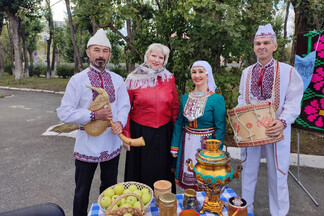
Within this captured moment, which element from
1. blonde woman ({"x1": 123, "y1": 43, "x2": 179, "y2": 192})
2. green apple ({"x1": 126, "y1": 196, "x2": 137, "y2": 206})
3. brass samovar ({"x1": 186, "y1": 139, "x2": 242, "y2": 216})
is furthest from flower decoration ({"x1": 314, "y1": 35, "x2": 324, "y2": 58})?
green apple ({"x1": 126, "y1": 196, "x2": 137, "y2": 206})

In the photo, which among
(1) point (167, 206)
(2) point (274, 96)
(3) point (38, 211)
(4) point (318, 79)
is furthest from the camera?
(4) point (318, 79)

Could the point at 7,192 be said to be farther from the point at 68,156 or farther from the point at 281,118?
the point at 281,118

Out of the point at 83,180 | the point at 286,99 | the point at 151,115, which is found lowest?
the point at 83,180

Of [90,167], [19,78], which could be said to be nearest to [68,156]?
[90,167]

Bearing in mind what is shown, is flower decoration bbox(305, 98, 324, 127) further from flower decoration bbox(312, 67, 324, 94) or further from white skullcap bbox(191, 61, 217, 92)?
white skullcap bbox(191, 61, 217, 92)

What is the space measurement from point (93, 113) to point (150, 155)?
1.02 m

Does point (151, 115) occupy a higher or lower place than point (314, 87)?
lower

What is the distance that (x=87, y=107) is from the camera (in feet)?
8.14

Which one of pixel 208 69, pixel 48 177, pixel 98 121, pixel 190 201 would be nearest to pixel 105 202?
pixel 190 201

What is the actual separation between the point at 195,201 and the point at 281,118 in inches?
54.3

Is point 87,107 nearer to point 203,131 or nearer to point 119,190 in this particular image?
point 119,190

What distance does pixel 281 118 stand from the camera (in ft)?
8.25

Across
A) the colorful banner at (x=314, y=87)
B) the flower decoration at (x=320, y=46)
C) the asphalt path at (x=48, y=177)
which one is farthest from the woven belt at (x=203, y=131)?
the flower decoration at (x=320, y=46)

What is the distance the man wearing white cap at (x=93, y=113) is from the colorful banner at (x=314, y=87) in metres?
2.80
